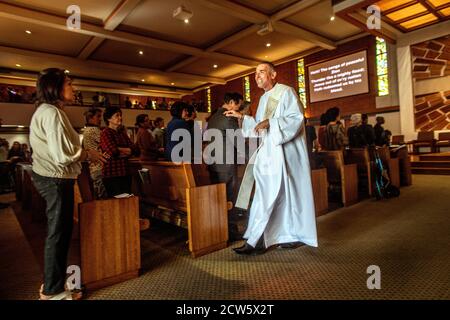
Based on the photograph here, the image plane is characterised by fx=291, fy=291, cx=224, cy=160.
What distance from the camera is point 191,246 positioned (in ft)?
7.61

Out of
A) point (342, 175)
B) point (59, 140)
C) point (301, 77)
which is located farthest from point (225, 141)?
point (301, 77)

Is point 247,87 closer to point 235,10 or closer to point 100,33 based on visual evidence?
point 235,10

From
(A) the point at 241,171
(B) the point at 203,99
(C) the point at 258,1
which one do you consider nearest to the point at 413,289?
(A) the point at 241,171

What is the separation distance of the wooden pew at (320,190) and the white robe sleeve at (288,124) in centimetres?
127

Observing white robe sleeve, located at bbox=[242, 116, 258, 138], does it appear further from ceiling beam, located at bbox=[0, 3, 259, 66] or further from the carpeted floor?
ceiling beam, located at bbox=[0, 3, 259, 66]

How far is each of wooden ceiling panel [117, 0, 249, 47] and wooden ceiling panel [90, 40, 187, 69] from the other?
1309 mm

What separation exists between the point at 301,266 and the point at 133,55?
405 inches

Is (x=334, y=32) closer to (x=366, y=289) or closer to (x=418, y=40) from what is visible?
(x=418, y=40)

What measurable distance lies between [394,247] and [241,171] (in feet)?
5.43

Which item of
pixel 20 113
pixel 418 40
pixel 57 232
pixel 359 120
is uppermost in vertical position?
pixel 418 40

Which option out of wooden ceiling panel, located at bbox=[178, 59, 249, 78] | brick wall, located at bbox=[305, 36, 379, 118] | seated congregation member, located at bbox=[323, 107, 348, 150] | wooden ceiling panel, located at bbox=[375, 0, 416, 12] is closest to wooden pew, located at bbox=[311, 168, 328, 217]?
seated congregation member, located at bbox=[323, 107, 348, 150]

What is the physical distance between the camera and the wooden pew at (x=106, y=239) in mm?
1837

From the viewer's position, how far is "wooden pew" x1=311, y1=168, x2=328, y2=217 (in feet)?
11.4

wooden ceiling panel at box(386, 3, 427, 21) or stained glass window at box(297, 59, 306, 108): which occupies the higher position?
wooden ceiling panel at box(386, 3, 427, 21)
